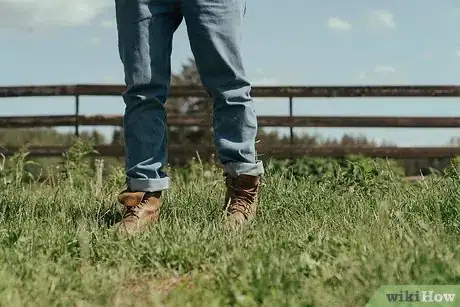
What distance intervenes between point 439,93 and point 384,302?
7767mm

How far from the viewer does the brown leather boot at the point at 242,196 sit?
9.18 ft

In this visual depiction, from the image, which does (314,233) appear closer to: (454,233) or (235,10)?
(454,233)

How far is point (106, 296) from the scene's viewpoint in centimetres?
185

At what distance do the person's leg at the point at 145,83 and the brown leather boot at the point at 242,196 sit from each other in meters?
0.26

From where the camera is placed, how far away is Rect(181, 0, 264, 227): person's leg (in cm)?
274

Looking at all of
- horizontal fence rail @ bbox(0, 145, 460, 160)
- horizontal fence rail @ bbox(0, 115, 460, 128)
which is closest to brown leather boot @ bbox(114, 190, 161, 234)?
horizontal fence rail @ bbox(0, 145, 460, 160)

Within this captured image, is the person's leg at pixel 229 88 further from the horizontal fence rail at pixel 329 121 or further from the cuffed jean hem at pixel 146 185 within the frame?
the horizontal fence rail at pixel 329 121

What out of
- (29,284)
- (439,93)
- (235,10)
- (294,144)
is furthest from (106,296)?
(439,93)

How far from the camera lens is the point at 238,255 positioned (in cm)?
198

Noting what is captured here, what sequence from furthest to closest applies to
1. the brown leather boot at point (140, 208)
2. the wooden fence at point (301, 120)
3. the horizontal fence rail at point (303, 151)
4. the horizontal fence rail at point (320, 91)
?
the horizontal fence rail at point (320, 91) → the wooden fence at point (301, 120) → the horizontal fence rail at point (303, 151) → the brown leather boot at point (140, 208)

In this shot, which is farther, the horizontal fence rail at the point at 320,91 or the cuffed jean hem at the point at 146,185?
the horizontal fence rail at the point at 320,91

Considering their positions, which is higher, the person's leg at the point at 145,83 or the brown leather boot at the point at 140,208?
the person's leg at the point at 145,83

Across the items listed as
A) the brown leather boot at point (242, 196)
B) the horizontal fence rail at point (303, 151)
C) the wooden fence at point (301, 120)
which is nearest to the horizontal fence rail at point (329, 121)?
the wooden fence at point (301, 120)

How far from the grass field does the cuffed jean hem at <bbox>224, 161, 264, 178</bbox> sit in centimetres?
17
